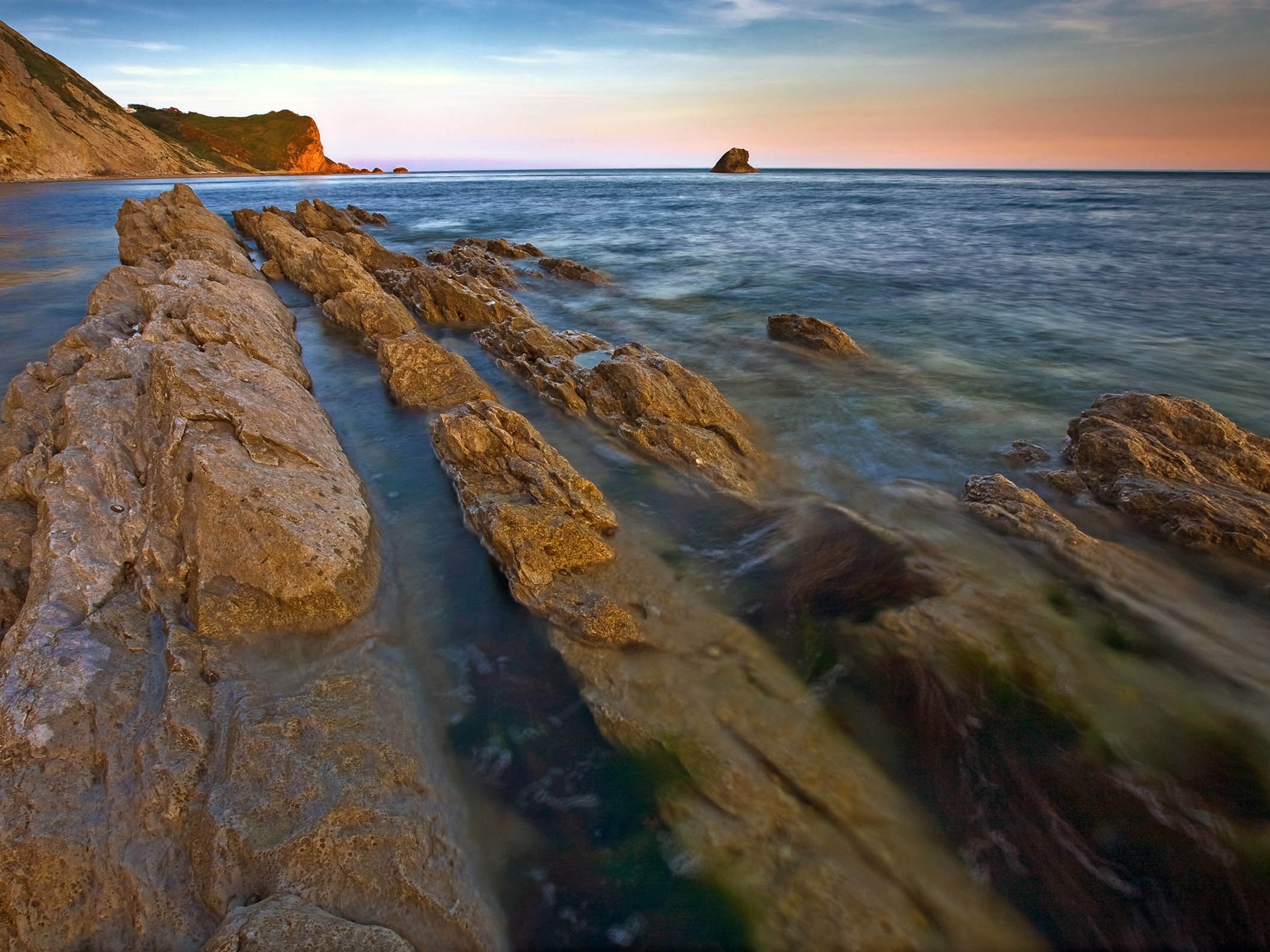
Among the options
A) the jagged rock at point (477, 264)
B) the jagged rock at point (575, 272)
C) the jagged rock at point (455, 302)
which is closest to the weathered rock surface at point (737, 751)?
the jagged rock at point (455, 302)

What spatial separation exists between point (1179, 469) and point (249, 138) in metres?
194

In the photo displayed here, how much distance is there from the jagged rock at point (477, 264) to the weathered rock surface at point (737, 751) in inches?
661

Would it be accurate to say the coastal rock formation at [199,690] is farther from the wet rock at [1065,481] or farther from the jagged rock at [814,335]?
the jagged rock at [814,335]

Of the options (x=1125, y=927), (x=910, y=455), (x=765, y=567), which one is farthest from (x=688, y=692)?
(x=910, y=455)

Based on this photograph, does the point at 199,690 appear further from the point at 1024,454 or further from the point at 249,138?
the point at 249,138

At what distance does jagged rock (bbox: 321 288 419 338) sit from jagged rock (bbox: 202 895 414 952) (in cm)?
1317

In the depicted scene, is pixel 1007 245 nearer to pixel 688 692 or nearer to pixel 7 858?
pixel 688 692

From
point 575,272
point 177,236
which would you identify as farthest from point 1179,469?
point 177,236

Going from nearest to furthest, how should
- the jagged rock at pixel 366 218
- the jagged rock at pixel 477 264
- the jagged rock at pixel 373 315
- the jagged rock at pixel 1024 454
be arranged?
the jagged rock at pixel 1024 454
the jagged rock at pixel 373 315
the jagged rock at pixel 477 264
the jagged rock at pixel 366 218

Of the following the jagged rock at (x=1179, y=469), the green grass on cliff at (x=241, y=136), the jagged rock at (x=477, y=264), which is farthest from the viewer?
the green grass on cliff at (x=241, y=136)

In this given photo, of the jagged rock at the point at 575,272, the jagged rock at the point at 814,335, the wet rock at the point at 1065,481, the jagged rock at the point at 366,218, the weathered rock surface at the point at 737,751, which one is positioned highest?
the jagged rock at the point at 366,218

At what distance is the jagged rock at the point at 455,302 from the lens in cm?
1675

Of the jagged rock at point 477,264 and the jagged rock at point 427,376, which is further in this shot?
the jagged rock at point 477,264

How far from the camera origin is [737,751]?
475 centimetres
